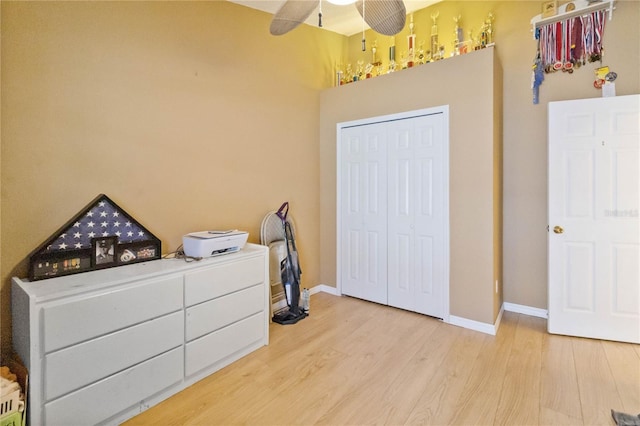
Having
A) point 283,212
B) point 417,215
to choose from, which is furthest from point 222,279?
point 417,215

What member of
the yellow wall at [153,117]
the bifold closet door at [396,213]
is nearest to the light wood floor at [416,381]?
the bifold closet door at [396,213]

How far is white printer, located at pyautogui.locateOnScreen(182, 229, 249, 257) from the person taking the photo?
7.13ft

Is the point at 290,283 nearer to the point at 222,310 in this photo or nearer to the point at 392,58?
the point at 222,310

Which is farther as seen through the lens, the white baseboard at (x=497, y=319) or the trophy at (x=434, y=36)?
the trophy at (x=434, y=36)

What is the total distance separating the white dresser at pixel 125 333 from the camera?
147 centimetres

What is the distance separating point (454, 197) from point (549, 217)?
0.81m

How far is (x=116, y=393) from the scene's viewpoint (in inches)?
66.1

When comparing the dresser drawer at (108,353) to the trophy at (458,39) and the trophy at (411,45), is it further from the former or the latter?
the trophy at (458,39)

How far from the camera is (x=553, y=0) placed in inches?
113

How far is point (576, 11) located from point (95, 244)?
14.1 ft

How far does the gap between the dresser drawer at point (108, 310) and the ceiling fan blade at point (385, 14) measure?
78.8 inches

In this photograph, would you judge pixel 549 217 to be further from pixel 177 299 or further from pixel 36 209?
pixel 36 209

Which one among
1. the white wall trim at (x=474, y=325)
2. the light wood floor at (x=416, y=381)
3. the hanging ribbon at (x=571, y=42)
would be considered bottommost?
the light wood floor at (x=416, y=381)

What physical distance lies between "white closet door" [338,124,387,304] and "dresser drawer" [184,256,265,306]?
1.43 m
